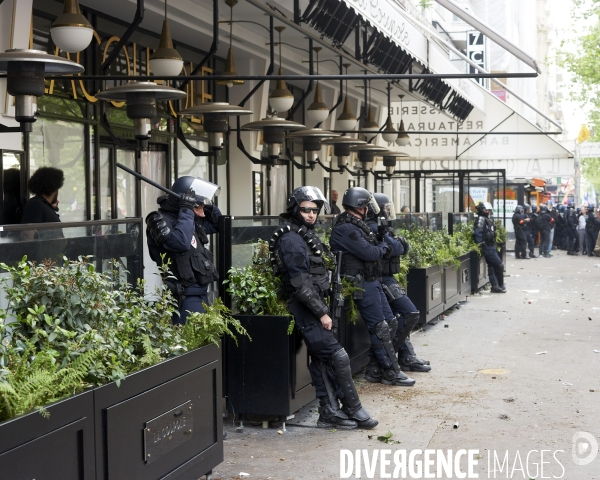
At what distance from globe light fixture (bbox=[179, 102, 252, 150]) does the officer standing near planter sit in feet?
8.73

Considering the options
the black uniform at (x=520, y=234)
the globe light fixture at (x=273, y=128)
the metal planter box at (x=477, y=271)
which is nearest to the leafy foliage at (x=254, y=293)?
the globe light fixture at (x=273, y=128)

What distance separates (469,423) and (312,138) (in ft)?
22.4

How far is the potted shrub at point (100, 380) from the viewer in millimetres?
3631

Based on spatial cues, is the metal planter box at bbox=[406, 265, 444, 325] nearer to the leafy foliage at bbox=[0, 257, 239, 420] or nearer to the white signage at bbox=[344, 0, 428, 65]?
the white signage at bbox=[344, 0, 428, 65]

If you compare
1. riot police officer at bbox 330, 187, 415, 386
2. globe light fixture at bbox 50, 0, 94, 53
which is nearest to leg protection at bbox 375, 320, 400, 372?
riot police officer at bbox 330, 187, 415, 386

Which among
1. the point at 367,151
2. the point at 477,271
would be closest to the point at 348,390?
the point at 367,151

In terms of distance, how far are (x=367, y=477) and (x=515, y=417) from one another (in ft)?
6.98

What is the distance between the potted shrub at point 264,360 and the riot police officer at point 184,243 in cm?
38

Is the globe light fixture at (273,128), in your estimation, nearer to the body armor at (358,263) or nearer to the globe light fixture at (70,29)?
the body armor at (358,263)

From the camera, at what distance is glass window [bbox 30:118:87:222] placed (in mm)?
9617

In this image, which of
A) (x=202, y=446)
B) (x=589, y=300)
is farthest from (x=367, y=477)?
(x=589, y=300)

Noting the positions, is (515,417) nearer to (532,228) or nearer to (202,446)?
(202,446)

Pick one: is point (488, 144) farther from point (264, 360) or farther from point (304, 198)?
point (264, 360)

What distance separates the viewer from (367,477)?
5742 millimetres
